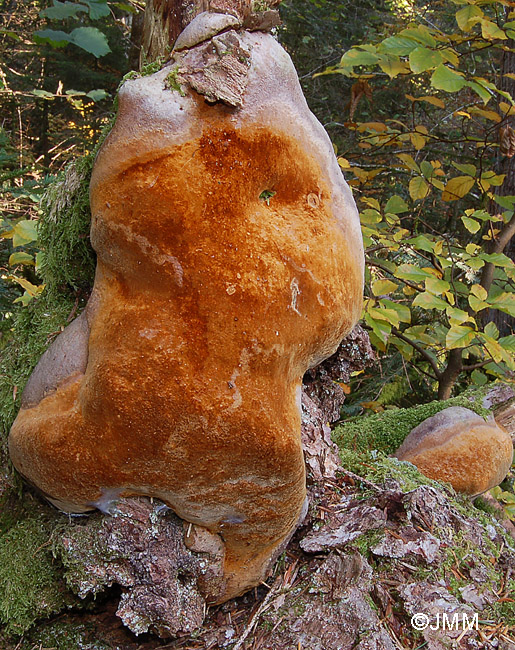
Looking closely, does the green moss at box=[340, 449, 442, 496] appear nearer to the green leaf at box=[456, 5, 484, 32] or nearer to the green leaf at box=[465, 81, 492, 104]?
the green leaf at box=[465, 81, 492, 104]

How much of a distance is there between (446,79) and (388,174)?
315 centimetres

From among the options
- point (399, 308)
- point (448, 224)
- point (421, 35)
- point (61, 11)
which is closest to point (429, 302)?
point (399, 308)

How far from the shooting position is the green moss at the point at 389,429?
2.76 metres

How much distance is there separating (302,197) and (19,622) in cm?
170

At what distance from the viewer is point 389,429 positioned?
2.82 meters

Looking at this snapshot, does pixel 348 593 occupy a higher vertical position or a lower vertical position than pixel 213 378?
lower

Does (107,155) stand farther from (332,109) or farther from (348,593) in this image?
(332,109)

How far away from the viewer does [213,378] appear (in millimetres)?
1418

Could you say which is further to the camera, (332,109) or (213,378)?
(332,109)

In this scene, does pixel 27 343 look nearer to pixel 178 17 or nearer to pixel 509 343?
pixel 178 17

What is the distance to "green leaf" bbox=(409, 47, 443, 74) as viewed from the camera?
253 cm

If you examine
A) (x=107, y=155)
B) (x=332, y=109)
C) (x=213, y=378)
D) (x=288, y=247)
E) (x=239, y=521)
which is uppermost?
(x=107, y=155)

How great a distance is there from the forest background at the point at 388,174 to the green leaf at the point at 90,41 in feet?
0.05

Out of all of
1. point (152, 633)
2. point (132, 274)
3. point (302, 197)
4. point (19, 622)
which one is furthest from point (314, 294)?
point (19, 622)
